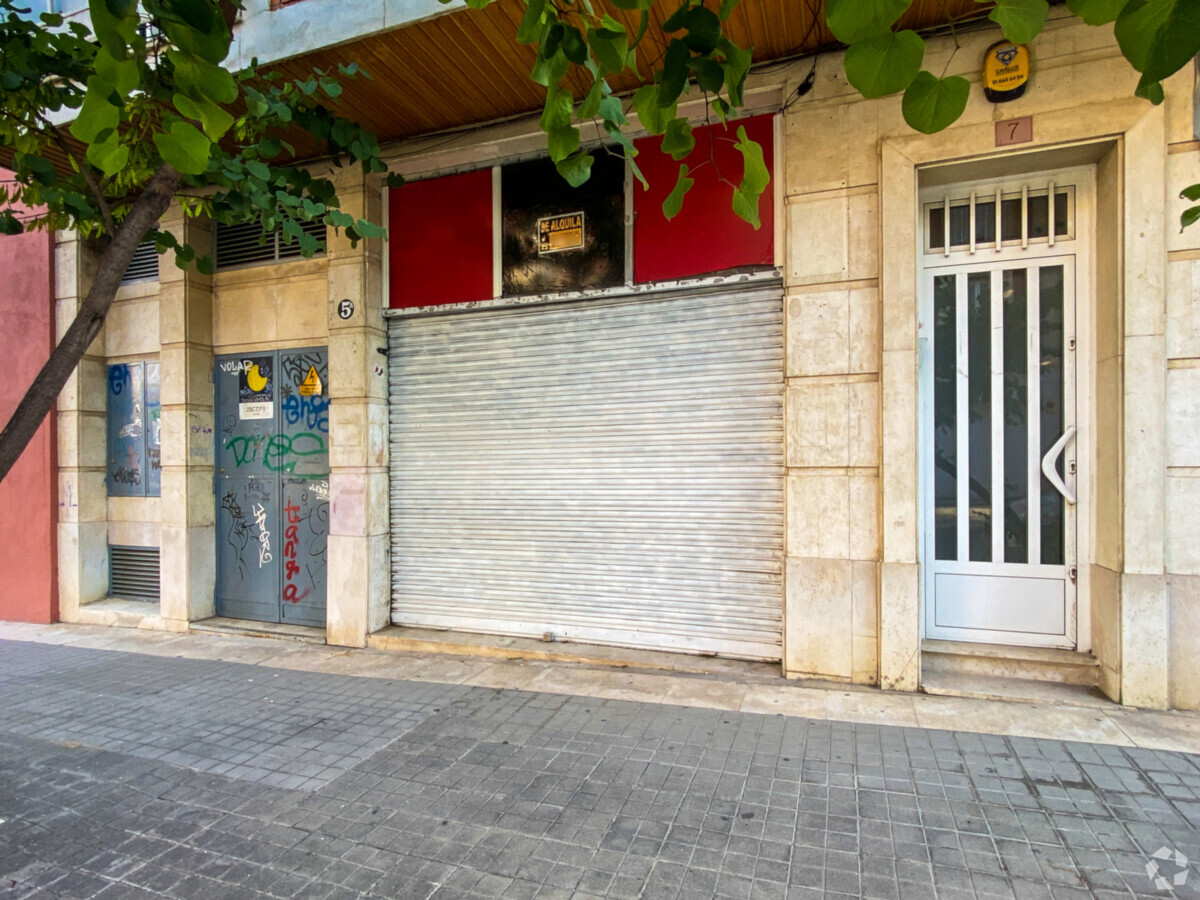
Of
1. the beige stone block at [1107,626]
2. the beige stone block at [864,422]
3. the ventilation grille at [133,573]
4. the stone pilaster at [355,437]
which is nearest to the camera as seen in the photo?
the beige stone block at [1107,626]

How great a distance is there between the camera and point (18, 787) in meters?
3.61

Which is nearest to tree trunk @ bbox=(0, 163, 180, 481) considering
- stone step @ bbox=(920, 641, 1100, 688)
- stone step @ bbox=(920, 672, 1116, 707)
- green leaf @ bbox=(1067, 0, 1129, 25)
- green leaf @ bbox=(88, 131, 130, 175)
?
green leaf @ bbox=(88, 131, 130, 175)

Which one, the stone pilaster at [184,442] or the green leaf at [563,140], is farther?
the stone pilaster at [184,442]

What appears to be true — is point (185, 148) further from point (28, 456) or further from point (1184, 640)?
point (28, 456)

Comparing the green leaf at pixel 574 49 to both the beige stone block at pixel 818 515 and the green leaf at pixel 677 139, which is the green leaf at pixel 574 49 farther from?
the beige stone block at pixel 818 515

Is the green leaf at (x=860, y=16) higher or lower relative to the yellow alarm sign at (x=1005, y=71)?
lower

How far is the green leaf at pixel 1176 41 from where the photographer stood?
1207 millimetres

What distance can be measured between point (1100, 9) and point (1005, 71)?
391cm

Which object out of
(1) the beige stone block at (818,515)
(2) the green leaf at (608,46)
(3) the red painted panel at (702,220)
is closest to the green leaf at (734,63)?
(2) the green leaf at (608,46)

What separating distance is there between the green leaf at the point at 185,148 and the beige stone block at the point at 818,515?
13.7 feet

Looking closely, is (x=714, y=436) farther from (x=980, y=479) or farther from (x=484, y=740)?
(x=484, y=740)

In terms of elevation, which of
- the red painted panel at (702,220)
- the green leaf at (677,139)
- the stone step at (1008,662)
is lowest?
the stone step at (1008,662)

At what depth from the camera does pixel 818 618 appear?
15.8ft

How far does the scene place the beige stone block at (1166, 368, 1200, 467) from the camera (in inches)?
165
